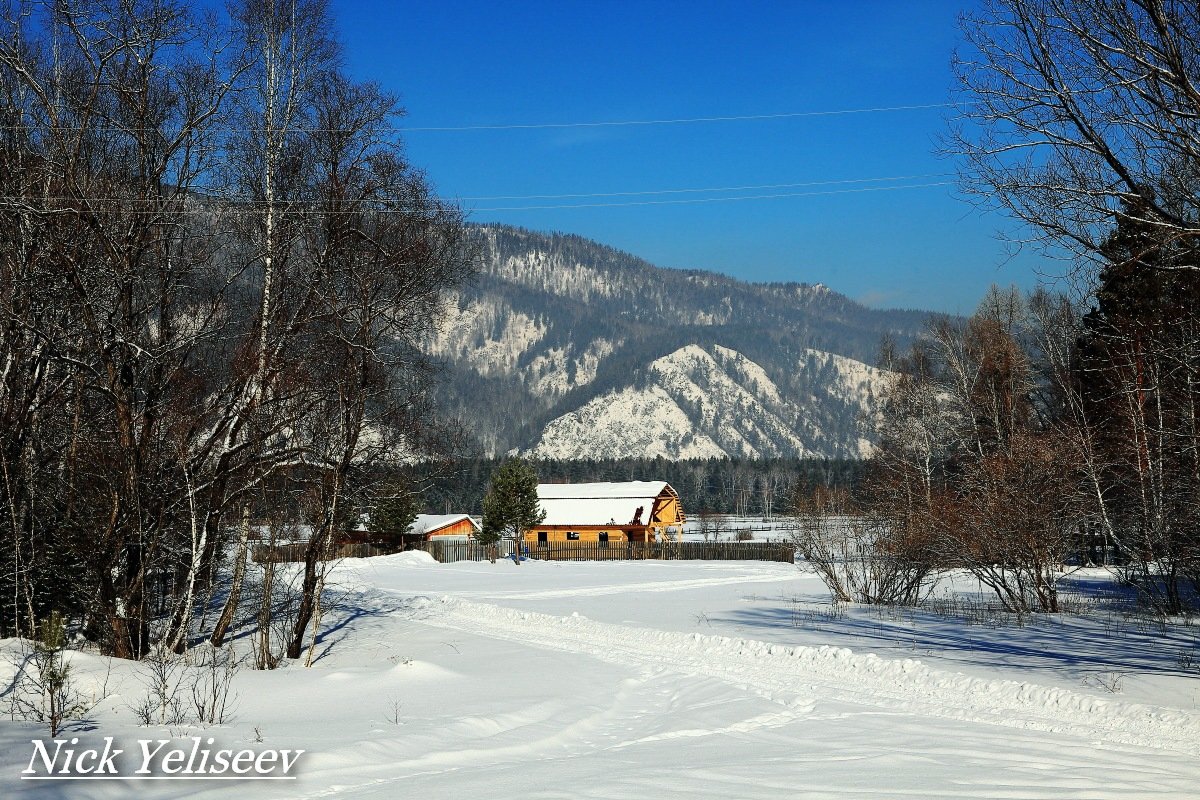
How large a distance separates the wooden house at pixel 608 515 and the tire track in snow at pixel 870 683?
1902 inches

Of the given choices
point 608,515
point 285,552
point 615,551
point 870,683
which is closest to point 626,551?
point 615,551

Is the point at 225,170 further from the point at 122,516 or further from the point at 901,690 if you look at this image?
the point at 901,690

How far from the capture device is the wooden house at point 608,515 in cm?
6788

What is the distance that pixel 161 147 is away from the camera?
1412 centimetres

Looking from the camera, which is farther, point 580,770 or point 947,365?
point 947,365

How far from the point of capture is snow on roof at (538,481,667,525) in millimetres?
68125

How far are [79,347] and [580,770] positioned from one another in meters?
9.82

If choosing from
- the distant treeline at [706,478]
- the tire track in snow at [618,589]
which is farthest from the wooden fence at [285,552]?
the distant treeline at [706,478]

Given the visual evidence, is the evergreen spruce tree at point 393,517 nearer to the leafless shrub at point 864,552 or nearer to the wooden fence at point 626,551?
the wooden fence at point 626,551

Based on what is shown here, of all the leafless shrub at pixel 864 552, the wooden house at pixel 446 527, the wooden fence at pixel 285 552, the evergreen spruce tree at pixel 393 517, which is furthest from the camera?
the wooden house at pixel 446 527

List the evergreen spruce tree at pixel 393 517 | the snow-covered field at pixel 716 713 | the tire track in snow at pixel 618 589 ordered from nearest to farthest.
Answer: the snow-covered field at pixel 716 713 < the evergreen spruce tree at pixel 393 517 < the tire track in snow at pixel 618 589

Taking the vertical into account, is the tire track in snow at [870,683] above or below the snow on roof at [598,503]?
below

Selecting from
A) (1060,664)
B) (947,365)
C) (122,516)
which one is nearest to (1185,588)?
(947,365)

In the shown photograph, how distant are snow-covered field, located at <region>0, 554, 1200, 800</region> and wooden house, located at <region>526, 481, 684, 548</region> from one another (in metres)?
48.2
